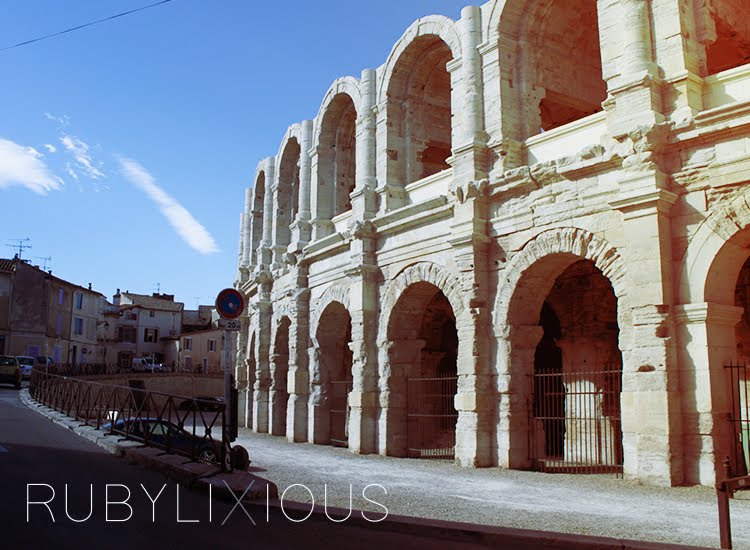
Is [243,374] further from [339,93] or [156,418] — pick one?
[156,418]

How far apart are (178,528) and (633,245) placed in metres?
6.85

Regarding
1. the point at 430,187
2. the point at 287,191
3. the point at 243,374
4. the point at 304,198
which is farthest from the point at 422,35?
the point at 243,374

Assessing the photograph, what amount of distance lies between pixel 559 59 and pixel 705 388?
280 inches

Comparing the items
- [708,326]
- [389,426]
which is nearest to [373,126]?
[389,426]

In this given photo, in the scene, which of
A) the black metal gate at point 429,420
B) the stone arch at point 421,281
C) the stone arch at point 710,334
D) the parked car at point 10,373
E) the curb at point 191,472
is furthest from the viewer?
the parked car at point 10,373

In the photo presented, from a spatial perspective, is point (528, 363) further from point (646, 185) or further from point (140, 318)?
point (140, 318)

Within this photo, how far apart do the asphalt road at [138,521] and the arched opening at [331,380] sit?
8.11 m

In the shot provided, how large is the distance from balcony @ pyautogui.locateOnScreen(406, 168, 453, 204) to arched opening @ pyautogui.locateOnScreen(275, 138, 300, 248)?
24.6ft

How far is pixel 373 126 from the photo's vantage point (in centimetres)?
1547

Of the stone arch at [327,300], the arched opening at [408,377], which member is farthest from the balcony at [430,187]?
the stone arch at [327,300]

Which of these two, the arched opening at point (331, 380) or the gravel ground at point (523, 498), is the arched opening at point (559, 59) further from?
the arched opening at point (331, 380)

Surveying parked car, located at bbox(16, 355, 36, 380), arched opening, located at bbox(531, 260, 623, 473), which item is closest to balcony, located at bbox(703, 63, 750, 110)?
arched opening, located at bbox(531, 260, 623, 473)

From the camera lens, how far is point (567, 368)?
13.7 m

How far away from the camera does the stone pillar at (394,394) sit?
44.8ft
